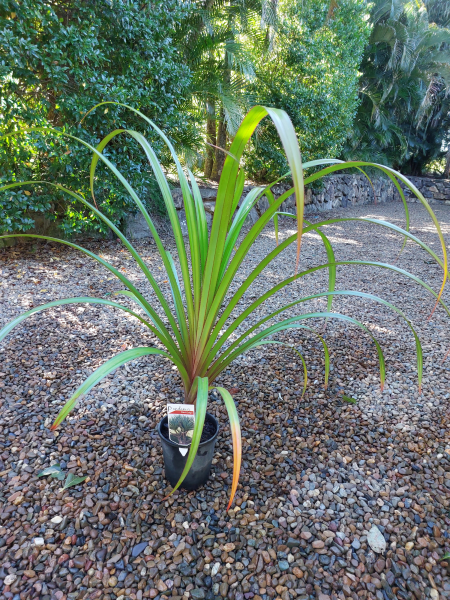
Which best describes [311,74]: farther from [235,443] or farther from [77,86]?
[235,443]

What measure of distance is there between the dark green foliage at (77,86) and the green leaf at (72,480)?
213 centimetres

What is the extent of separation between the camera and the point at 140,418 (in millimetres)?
1430

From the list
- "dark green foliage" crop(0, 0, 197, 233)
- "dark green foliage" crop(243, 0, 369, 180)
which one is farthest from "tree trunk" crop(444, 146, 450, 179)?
"dark green foliage" crop(0, 0, 197, 233)

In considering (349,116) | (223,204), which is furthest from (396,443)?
(349,116)

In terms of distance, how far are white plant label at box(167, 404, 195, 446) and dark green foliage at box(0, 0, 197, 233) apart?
2.20 meters

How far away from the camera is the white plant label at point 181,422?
3.29 ft

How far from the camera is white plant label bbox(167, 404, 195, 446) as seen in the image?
100 cm

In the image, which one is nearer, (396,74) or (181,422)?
(181,422)

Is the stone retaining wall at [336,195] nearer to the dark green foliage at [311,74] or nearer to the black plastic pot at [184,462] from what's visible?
the dark green foliage at [311,74]

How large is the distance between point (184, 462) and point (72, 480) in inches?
14.6

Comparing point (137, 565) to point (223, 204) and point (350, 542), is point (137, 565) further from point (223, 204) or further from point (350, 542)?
point (223, 204)

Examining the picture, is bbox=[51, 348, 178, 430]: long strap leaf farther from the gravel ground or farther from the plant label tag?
the gravel ground

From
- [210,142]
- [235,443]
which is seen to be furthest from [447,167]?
[235,443]

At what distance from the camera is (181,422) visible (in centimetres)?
103
